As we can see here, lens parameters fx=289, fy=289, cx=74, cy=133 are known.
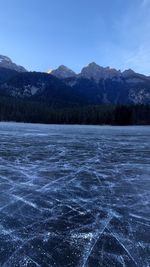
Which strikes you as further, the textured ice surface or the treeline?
the treeline

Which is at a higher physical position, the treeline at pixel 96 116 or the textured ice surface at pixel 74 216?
the treeline at pixel 96 116

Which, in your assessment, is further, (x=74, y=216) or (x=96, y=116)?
(x=96, y=116)

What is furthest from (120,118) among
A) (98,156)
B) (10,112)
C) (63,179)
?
(63,179)

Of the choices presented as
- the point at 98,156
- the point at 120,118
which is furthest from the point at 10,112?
the point at 98,156

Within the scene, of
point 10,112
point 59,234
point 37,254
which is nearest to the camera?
point 37,254

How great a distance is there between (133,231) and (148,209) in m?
2.29

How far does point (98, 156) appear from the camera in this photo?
22.9 m

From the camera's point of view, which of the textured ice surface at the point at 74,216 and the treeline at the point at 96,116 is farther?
the treeline at the point at 96,116

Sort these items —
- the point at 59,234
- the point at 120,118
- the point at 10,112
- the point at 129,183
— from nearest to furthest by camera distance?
the point at 59,234
the point at 129,183
the point at 120,118
the point at 10,112

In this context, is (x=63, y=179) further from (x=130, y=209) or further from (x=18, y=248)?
(x=18, y=248)

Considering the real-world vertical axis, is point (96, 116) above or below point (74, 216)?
above

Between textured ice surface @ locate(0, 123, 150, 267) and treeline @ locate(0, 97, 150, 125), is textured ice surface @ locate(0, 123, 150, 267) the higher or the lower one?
the lower one

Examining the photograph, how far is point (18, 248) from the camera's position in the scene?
6.95m

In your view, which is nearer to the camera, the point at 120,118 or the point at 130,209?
the point at 130,209
